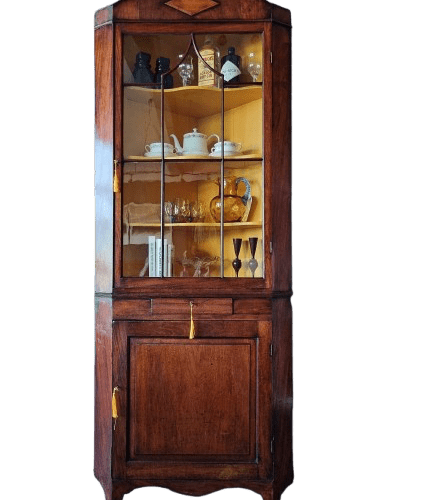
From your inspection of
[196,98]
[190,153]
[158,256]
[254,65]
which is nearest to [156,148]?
[190,153]

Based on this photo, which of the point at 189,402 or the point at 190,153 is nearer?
the point at 189,402

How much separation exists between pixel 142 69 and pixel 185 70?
212 mm

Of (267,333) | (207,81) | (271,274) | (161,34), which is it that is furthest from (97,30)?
(267,333)

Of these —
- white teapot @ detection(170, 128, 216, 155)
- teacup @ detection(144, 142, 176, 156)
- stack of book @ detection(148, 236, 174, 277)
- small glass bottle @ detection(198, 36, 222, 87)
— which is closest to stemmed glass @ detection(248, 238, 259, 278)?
stack of book @ detection(148, 236, 174, 277)

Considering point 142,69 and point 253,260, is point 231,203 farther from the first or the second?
point 142,69

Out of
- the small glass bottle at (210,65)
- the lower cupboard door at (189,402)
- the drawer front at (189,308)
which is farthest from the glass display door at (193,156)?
the lower cupboard door at (189,402)

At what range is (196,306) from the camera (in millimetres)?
3283

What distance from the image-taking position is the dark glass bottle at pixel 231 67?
3.41 metres

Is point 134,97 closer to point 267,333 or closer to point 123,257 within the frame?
point 123,257

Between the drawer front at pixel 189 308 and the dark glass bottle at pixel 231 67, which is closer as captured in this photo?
the drawer front at pixel 189 308

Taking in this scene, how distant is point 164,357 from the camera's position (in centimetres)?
329

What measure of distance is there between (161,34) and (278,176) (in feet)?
2.93

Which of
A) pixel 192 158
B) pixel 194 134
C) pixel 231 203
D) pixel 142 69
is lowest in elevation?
pixel 231 203

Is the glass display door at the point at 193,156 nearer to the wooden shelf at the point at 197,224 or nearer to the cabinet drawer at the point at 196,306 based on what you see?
the wooden shelf at the point at 197,224
